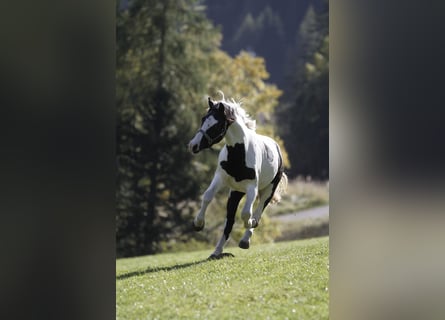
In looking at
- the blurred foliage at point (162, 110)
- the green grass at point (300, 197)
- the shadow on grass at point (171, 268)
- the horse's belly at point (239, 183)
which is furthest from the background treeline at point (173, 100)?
the horse's belly at point (239, 183)

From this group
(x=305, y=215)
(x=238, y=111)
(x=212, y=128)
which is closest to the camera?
(x=212, y=128)

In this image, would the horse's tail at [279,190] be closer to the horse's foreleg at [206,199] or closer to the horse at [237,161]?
the horse at [237,161]

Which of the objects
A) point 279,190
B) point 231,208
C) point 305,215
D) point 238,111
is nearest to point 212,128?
point 238,111

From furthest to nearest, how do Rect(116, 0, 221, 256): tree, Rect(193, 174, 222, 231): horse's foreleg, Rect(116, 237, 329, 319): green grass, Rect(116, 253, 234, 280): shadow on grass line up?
Rect(116, 0, 221, 256): tree → Rect(116, 253, 234, 280): shadow on grass → Rect(193, 174, 222, 231): horse's foreleg → Rect(116, 237, 329, 319): green grass

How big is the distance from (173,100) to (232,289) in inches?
187

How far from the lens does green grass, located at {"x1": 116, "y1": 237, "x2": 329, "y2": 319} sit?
18.4 ft

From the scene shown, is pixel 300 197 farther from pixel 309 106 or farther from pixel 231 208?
pixel 231 208

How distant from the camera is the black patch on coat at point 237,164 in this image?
19.9 ft

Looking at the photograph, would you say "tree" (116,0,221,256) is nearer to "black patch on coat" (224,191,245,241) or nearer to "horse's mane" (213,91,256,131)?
"black patch on coat" (224,191,245,241)

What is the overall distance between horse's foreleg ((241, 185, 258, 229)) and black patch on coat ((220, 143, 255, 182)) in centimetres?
11

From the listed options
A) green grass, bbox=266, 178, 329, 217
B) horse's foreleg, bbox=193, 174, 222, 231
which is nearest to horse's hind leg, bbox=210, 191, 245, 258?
horse's foreleg, bbox=193, 174, 222, 231

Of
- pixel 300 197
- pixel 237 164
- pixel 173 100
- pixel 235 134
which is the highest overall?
pixel 235 134

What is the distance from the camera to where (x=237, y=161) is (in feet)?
19.9
